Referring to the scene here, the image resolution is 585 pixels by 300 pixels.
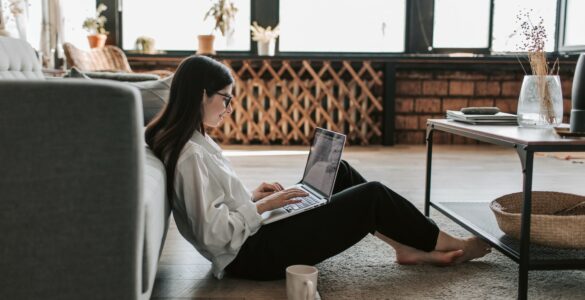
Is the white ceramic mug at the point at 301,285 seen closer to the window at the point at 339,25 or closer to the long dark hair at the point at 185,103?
the long dark hair at the point at 185,103

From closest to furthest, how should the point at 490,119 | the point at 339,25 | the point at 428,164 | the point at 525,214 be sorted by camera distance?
the point at 525,214 → the point at 490,119 → the point at 428,164 → the point at 339,25

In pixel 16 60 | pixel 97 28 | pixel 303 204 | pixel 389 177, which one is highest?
pixel 97 28

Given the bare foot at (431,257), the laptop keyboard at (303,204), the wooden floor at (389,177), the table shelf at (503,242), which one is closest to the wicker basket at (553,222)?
the table shelf at (503,242)

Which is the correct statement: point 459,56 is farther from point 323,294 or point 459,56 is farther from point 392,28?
point 323,294

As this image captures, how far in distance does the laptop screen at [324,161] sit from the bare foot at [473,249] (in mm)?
450

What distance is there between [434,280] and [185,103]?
2.61ft

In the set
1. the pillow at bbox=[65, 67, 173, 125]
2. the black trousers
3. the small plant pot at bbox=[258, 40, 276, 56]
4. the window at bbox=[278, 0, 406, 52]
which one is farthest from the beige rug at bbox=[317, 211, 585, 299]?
the window at bbox=[278, 0, 406, 52]

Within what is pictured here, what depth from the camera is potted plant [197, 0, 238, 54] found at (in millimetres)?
4629

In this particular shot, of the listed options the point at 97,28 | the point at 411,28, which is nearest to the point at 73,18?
the point at 97,28

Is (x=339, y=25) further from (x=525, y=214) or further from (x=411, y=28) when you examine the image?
(x=525, y=214)

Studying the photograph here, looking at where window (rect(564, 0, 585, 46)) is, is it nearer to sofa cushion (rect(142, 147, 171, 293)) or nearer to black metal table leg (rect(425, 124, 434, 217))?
black metal table leg (rect(425, 124, 434, 217))

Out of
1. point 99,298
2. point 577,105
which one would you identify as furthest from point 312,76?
point 99,298

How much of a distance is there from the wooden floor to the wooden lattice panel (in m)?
0.25

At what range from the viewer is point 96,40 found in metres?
4.52
